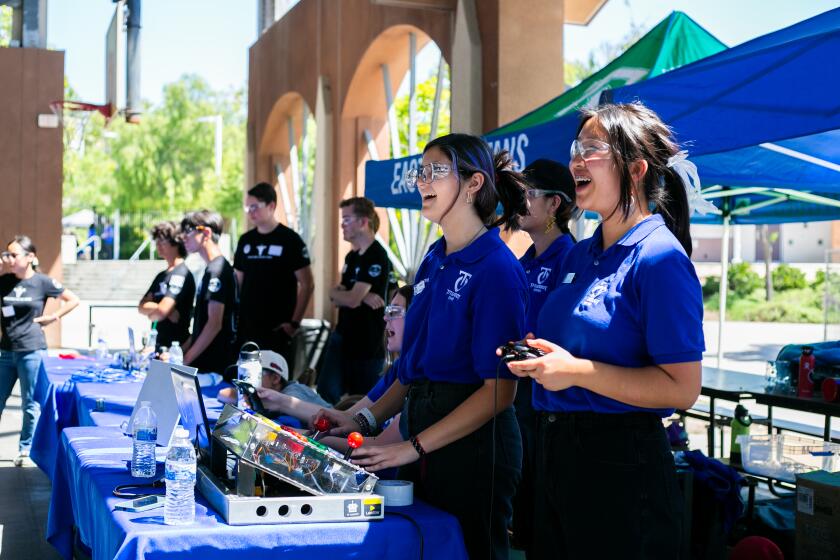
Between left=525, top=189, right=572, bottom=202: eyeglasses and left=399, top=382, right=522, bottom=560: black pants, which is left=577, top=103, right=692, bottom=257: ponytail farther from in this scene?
left=525, top=189, right=572, bottom=202: eyeglasses

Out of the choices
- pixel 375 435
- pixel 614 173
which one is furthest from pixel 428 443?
pixel 614 173

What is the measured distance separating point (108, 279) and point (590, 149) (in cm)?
2676

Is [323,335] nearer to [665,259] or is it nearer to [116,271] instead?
[665,259]

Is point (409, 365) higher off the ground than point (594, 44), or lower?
lower

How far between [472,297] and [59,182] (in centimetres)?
1340

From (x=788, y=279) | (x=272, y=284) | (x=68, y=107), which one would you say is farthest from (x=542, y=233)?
(x=788, y=279)

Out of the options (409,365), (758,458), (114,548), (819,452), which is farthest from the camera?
(758,458)

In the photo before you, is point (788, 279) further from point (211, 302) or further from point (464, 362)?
point (464, 362)

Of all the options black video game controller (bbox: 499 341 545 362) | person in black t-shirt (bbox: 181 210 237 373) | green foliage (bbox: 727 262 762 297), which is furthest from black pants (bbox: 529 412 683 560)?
green foliage (bbox: 727 262 762 297)

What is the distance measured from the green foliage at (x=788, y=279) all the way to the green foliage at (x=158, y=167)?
2303 cm

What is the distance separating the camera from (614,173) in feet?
6.99

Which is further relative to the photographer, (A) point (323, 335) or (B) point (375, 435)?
(A) point (323, 335)

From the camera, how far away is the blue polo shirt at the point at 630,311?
197 cm

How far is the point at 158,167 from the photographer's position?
44.8 m
